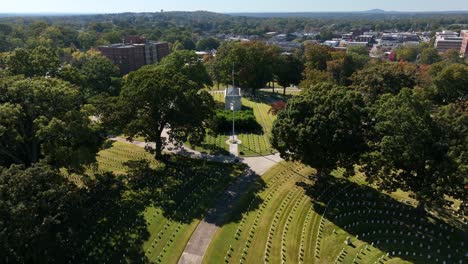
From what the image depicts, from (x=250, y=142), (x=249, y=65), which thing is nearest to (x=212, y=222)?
(x=250, y=142)

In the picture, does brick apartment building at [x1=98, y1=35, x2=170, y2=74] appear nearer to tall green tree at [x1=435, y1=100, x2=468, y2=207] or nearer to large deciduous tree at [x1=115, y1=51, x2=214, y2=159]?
large deciduous tree at [x1=115, y1=51, x2=214, y2=159]

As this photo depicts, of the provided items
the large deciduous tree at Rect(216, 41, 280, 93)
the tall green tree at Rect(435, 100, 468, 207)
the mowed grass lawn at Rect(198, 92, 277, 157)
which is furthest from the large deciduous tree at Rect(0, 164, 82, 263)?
the large deciduous tree at Rect(216, 41, 280, 93)

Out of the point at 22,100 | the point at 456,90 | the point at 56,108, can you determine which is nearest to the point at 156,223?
the point at 56,108

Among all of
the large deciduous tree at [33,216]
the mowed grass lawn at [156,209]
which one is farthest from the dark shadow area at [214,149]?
the large deciduous tree at [33,216]

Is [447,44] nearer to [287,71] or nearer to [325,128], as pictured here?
[287,71]

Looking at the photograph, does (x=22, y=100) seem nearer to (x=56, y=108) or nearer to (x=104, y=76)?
(x=56, y=108)

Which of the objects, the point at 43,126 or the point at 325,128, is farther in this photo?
the point at 325,128
